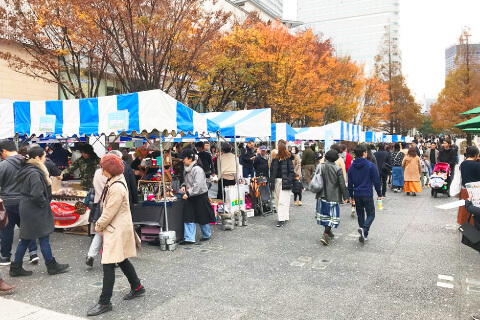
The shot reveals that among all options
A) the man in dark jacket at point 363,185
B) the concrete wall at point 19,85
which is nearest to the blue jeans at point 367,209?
the man in dark jacket at point 363,185

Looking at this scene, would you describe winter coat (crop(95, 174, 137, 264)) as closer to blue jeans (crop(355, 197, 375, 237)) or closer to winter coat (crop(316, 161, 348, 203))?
winter coat (crop(316, 161, 348, 203))

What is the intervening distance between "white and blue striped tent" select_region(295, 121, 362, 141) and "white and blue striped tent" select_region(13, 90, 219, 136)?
8356 millimetres

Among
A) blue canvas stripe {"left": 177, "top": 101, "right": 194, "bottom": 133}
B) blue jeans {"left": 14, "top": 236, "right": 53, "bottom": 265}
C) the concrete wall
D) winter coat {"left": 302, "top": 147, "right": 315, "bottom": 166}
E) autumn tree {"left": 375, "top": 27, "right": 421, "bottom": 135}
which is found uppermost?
autumn tree {"left": 375, "top": 27, "right": 421, "bottom": 135}

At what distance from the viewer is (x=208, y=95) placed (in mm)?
18438

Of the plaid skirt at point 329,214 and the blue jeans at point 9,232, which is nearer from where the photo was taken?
the blue jeans at point 9,232

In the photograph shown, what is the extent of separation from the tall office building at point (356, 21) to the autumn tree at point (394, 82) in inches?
1951

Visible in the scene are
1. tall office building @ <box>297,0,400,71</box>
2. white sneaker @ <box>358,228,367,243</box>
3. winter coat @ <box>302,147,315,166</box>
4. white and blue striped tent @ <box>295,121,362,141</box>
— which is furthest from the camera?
tall office building @ <box>297,0,400,71</box>

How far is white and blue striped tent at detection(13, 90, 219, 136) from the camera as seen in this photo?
231 inches

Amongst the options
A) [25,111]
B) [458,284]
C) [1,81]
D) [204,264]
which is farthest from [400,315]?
[1,81]

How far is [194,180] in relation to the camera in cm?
640

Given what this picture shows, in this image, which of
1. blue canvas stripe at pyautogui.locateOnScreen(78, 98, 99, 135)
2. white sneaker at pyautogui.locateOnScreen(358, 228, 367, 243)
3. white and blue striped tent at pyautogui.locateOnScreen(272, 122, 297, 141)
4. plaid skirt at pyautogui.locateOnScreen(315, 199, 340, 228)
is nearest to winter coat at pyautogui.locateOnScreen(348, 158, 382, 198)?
plaid skirt at pyautogui.locateOnScreen(315, 199, 340, 228)

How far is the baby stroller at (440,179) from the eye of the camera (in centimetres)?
1136

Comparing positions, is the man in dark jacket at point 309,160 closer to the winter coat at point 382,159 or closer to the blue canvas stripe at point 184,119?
the winter coat at point 382,159

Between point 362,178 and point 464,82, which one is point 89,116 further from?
point 464,82
